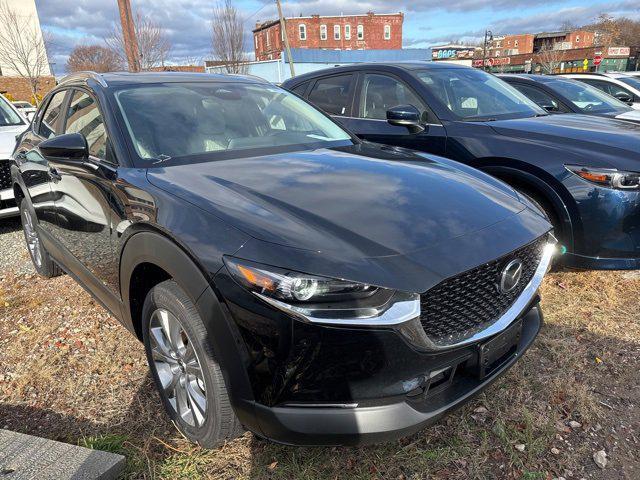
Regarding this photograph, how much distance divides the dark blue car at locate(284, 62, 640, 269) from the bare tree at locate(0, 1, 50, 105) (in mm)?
29349

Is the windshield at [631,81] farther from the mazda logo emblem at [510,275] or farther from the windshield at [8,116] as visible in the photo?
the windshield at [8,116]

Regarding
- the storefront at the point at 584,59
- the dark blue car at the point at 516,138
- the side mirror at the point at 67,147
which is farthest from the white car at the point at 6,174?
the storefront at the point at 584,59

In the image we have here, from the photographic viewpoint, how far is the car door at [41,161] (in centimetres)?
334

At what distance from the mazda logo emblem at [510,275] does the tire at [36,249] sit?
3.56 metres

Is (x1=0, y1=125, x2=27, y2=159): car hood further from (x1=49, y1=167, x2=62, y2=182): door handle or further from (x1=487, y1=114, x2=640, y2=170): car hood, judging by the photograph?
(x1=487, y1=114, x2=640, y2=170): car hood

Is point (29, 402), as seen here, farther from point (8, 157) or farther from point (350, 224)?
point (8, 157)

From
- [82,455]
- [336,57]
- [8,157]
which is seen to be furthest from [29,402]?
[336,57]

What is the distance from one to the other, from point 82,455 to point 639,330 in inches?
132

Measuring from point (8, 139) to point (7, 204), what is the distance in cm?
79

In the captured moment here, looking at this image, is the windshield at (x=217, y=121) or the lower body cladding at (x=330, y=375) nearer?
the lower body cladding at (x=330, y=375)

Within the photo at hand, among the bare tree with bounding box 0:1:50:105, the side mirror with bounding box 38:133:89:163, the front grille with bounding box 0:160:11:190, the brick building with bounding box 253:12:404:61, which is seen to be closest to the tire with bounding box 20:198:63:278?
the front grille with bounding box 0:160:11:190

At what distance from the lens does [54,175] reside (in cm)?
312

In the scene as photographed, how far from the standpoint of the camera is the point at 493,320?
75.5 inches

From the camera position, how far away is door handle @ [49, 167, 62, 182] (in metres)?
3.04
